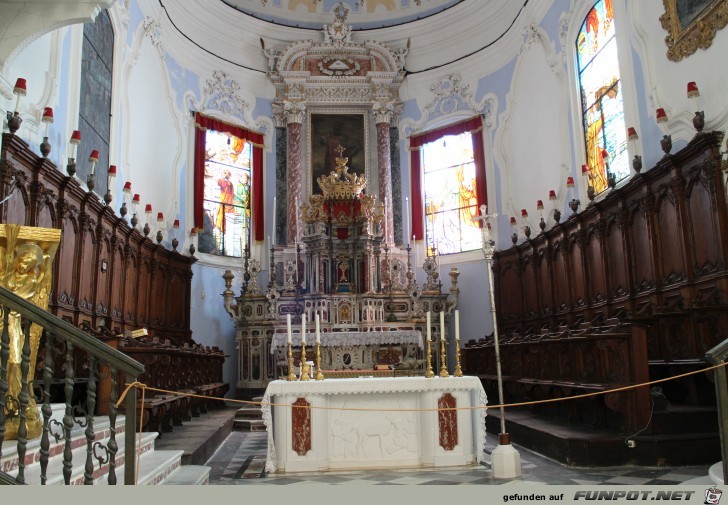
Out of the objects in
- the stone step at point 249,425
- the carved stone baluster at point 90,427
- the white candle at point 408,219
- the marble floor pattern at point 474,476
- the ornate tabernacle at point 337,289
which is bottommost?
the marble floor pattern at point 474,476

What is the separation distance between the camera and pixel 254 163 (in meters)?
16.6

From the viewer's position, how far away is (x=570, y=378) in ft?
23.7

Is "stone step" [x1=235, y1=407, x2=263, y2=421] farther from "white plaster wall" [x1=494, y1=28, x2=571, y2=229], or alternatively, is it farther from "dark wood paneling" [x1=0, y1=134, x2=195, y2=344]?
"white plaster wall" [x1=494, y1=28, x2=571, y2=229]

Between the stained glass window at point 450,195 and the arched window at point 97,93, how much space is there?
791 cm

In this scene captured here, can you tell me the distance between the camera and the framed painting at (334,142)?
1672 cm

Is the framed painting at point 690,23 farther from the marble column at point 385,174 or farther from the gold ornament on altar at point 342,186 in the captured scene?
the marble column at point 385,174

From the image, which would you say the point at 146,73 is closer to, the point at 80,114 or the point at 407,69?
the point at 80,114

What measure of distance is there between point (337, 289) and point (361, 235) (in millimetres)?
1390

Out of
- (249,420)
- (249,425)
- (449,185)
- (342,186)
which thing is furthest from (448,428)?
(449,185)

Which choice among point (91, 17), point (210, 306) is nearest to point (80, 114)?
point (91, 17)

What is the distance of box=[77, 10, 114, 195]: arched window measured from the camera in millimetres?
9844

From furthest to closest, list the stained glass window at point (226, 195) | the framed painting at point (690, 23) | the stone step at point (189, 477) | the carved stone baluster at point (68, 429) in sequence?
the stained glass window at point (226, 195), the framed painting at point (690, 23), the stone step at point (189, 477), the carved stone baluster at point (68, 429)

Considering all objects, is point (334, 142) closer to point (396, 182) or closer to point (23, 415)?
point (396, 182)

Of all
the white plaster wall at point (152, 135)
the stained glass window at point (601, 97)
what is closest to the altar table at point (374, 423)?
the stained glass window at point (601, 97)
